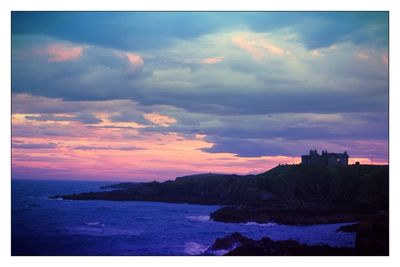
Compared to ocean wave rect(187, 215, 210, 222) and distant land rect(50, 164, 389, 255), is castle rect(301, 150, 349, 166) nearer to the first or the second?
distant land rect(50, 164, 389, 255)

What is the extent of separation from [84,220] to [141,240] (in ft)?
31.1

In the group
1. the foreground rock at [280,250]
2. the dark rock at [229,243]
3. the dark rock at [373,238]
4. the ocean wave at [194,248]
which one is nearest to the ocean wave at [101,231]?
the ocean wave at [194,248]

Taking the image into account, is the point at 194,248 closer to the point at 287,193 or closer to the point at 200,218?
the point at 200,218

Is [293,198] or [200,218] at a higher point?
[293,198]

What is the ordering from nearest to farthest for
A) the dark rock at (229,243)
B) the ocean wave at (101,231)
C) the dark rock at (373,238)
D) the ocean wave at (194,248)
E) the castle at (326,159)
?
the dark rock at (373,238)
the dark rock at (229,243)
the ocean wave at (194,248)
the ocean wave at (101,231)
the castle at (326,159)

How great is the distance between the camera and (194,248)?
18703 millimetres

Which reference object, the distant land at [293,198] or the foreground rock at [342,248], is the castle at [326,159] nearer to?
the distant land at [293,198]

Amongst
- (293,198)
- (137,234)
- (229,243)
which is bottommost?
(137,234)

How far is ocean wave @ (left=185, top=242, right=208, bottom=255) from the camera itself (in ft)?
58.5

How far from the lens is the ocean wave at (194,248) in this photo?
58.5 ft

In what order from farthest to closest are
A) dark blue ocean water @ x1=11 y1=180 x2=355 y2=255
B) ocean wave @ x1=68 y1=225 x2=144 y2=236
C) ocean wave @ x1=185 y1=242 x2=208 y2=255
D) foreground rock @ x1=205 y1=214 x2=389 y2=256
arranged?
ocean wave @ x1=68 y1=225 x2=144 y2=236 → dark blue ocean water @ x1=11 y1=180 x2=355 y2=255 → ocean wave @ x1=185 y1=242 x2=208 y2=255 → foreground rock @ x1=205 y1=214 x2=389 y2=256

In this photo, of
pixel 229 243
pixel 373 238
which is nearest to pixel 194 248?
pixel 229 243

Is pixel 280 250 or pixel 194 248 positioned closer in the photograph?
pixel 280 250

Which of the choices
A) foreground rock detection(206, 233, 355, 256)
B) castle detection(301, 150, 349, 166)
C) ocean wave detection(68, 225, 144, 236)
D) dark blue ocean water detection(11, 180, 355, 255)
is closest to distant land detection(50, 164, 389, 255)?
foreground rock detection(206, 233, 355, 256)
